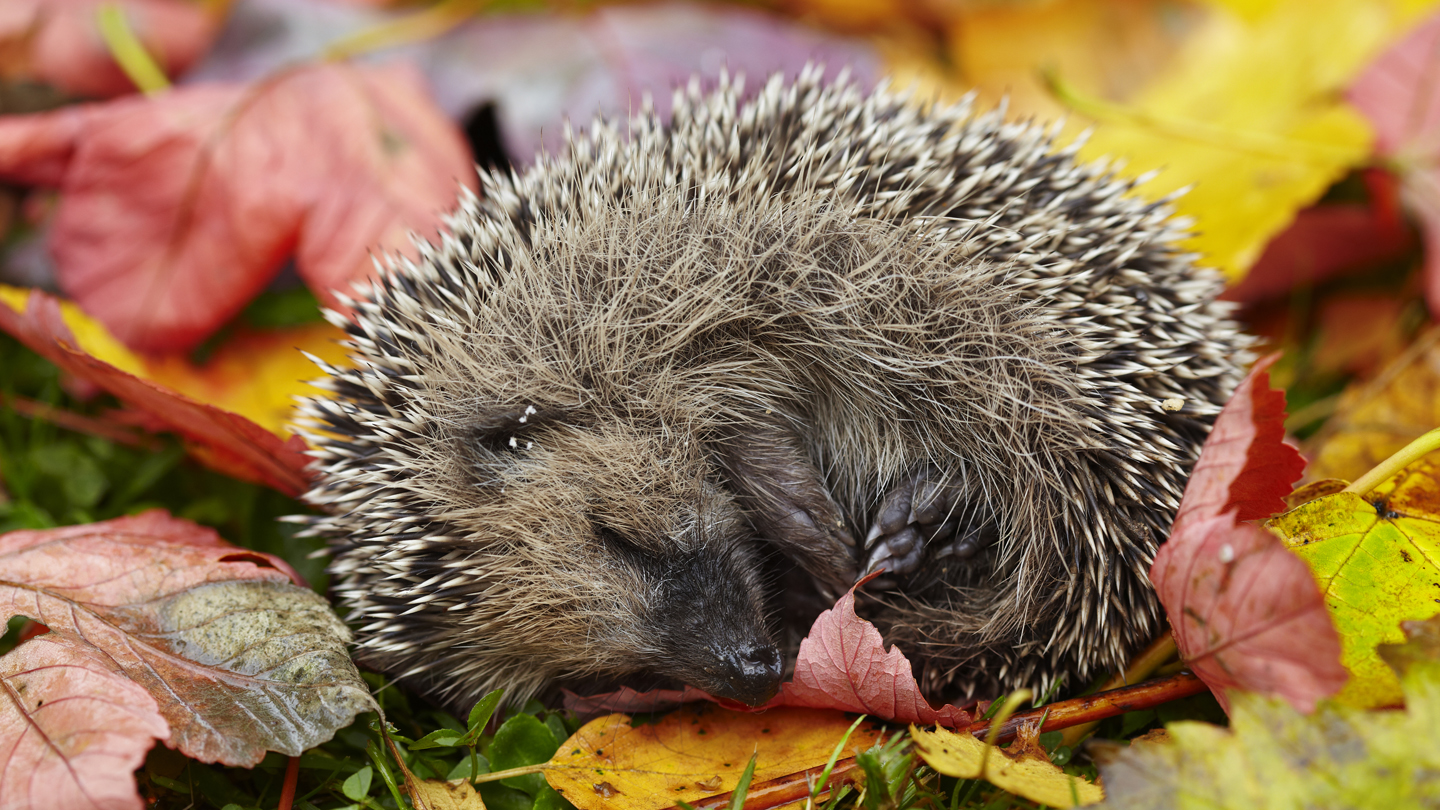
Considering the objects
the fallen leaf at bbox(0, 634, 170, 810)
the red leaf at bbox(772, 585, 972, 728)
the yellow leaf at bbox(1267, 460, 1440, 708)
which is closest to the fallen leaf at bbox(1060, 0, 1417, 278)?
the yellow leaf at bbox(1267, 460, 1440, 708)

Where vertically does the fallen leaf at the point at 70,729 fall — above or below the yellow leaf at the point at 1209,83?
below

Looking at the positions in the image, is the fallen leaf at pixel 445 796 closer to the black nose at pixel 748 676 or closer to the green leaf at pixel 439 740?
the green leaf at pixel 439 740

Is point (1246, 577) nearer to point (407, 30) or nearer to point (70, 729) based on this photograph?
point (70, 729)

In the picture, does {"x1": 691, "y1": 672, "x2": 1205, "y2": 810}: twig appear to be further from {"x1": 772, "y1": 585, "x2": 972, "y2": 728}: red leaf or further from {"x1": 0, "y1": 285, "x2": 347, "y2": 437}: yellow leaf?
{"x1": 0, "y1": 285, "x2": 347, "y2": 437}: yellow leaf

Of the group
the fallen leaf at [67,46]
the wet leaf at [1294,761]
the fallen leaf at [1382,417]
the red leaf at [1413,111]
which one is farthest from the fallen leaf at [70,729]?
the red leaf at [1413,111]

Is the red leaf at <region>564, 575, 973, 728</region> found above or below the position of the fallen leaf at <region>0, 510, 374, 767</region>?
above

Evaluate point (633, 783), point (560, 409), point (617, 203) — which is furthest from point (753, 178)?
point (633, 783)

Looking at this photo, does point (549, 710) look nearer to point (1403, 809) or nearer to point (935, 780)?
point (935, 780)
